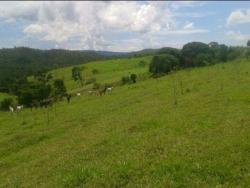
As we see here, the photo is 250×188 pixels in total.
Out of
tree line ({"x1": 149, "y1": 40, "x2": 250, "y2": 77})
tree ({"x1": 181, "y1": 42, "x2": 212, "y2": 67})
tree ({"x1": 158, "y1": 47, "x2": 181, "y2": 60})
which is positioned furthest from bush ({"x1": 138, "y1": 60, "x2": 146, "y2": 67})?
tree ({"x1": 181, "y1": 42, "x2": 212, "y2": 67})

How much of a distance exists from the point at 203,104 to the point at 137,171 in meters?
15.2

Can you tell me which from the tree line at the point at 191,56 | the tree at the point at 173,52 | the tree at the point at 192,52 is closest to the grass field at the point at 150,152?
the tree line at the point at 191,56

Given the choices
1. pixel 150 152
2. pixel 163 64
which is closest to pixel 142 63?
pixel 163 64

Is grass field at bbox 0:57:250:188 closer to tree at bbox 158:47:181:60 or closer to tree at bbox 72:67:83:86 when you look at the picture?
tree at bbox 158:47:181:60

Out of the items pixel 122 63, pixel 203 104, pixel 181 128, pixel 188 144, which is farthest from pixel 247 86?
pixel 122 63

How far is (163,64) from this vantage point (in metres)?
82.4

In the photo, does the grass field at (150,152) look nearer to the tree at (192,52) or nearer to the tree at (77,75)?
the tree at (192,52)

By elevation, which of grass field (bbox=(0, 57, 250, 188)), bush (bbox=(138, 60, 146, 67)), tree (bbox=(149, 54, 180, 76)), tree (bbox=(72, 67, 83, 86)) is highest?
grass field (bbox=(0, 57, 250, 188))

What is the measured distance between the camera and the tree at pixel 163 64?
267 ft

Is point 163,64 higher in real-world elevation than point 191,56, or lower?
lower

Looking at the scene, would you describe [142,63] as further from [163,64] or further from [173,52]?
[163,64]

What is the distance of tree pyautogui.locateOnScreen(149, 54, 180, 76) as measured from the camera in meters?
81.4

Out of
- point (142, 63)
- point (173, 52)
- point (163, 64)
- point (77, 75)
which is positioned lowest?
point (77, 75)

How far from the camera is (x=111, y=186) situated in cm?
1357
